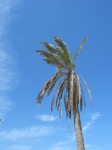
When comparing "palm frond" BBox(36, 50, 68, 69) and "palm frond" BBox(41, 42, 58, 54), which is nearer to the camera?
"palm frond" BBox(36, 50, 68, 69)

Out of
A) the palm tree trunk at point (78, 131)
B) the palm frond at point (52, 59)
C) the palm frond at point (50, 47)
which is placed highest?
the palm frond at point (50, 47)

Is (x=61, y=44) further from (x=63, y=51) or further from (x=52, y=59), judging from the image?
(x=52, y=59)

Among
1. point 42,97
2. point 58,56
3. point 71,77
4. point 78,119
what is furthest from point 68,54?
point 78,119

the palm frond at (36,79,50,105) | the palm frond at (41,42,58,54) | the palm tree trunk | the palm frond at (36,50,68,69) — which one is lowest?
the palm tree trunk

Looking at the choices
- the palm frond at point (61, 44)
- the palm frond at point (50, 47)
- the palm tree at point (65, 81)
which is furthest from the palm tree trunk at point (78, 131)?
the palm frond at point (50, 47)

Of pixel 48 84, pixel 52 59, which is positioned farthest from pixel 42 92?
pixel 52 59

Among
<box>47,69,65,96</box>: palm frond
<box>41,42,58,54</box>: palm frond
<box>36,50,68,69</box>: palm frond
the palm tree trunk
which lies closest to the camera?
the palm tree trunk

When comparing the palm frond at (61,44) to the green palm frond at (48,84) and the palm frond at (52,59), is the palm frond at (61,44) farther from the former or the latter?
the green palm frond at (48,84)

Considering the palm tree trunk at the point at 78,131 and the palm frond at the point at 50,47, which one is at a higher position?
the palm frond at the point at 50,47

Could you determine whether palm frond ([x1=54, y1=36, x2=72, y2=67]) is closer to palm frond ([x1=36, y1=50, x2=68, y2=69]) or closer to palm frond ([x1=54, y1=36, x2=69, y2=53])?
palm frond ([x1=54, y1=36, x2=69, y2=53])

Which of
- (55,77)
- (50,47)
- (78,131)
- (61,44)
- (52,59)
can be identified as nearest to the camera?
(78,131)

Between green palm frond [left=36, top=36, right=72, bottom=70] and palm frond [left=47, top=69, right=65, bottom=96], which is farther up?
green palm frond [left=36, top=36, right=72, bottom=70]

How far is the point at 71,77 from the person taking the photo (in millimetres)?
19781

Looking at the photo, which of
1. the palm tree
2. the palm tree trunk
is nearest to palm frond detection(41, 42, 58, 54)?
the palm tree
